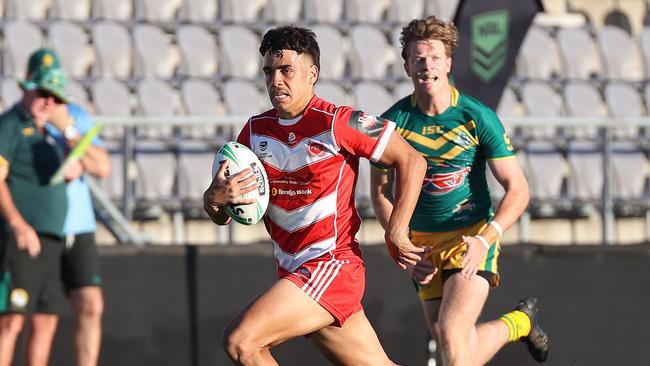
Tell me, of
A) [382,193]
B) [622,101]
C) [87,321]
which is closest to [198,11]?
[622,101]

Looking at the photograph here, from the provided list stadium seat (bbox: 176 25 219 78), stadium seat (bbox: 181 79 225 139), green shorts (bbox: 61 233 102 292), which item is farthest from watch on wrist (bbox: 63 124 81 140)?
stadium seat (bbox: 176 25 219 78)

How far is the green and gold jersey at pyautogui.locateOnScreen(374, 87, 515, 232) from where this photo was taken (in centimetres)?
671

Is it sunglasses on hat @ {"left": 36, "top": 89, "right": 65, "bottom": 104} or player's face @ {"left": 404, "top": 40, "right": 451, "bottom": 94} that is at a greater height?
player's face @ {"left": 404, "top": 40, "right": 451, "bottom": 94}

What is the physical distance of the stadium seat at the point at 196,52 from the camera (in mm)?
12875

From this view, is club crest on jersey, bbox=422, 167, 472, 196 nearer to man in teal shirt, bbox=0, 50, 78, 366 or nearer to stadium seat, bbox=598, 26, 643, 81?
man in teal shirt, bbox=0, 50, 78, 366

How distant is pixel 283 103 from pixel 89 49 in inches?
298

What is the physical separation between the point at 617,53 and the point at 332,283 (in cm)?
920

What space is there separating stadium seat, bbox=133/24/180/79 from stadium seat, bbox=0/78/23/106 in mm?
1318

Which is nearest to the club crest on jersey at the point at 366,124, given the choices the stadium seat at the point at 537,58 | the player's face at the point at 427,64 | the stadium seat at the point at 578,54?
the player's face at the point at 427,64

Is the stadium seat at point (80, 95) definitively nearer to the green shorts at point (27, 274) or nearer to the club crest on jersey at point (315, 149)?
the green shorts at point (27, 274)

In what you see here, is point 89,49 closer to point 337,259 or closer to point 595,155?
point 595,155

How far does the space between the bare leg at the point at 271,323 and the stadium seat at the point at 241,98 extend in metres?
6.78

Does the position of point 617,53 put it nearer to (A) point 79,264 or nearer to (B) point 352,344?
(A) point 79,264

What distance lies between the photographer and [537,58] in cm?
1374
